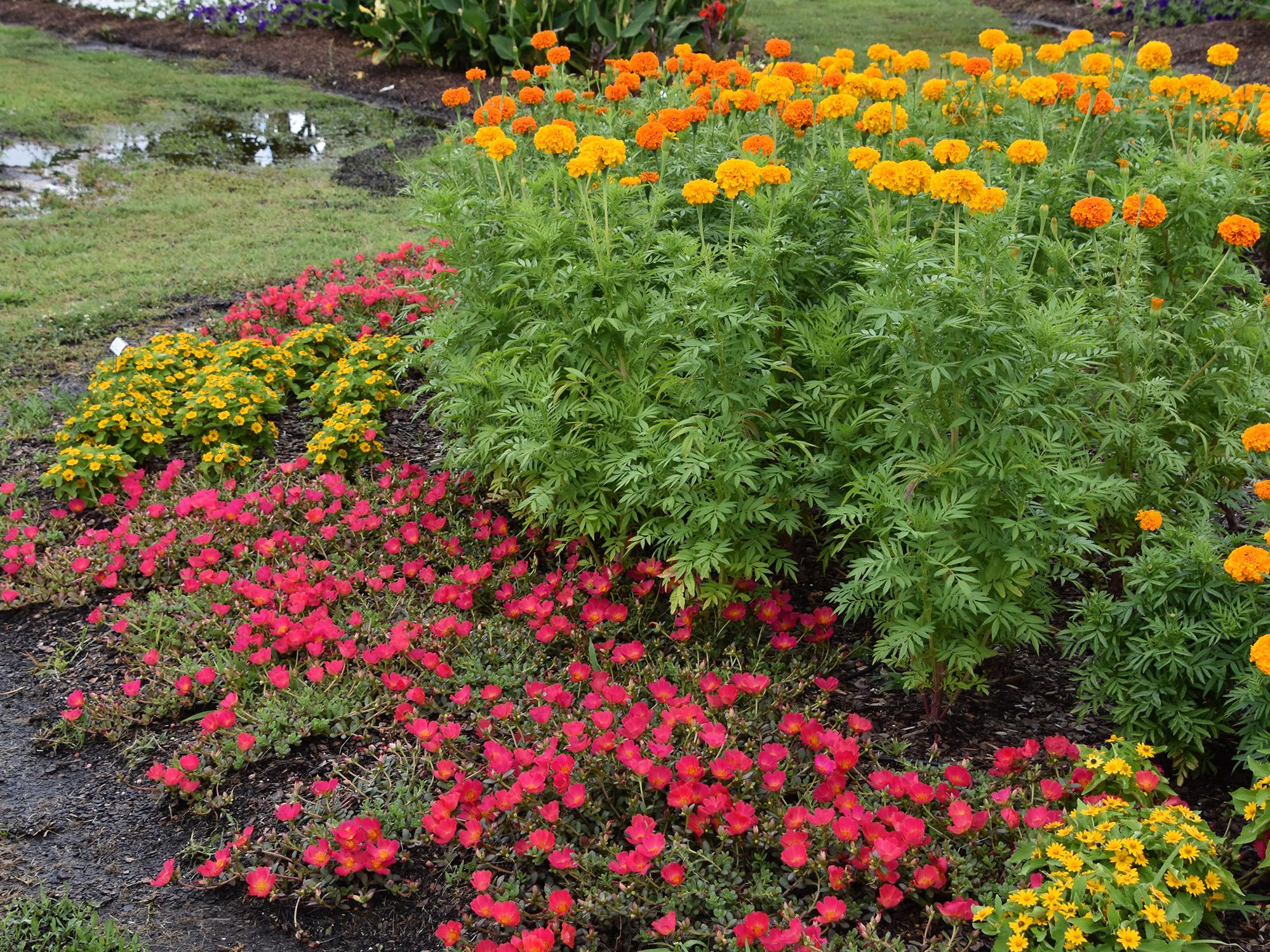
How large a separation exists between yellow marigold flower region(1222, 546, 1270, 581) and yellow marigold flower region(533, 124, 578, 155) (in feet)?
8.02

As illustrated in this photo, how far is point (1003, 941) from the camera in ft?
7.66

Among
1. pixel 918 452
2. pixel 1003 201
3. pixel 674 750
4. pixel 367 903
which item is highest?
pixel 1003 201

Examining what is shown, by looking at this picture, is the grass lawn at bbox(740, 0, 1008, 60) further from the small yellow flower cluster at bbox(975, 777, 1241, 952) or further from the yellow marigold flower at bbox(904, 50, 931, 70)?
the small yellow flower cluster at bbox(975, 777, 1241, 952)

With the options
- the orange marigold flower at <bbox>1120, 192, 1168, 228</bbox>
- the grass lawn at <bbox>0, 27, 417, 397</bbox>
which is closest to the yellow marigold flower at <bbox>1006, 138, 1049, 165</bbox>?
the orange marigold flower at <bbox>1120, 192, 1168, 228</bbox>

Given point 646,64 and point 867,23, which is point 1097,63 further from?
point 867,23

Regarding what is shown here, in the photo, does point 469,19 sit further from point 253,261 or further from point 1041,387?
point 1041,387

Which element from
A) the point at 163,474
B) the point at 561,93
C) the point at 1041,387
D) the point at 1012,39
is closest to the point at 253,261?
the point at 163,474

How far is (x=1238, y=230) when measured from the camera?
3025 millimetres

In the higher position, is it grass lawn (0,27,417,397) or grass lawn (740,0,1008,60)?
grass lawn (740,0,1008,60)

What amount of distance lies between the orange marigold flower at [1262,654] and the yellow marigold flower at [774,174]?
189 centimetres

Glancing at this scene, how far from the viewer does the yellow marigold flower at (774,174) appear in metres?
3.20

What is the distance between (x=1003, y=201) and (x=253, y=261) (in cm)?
619

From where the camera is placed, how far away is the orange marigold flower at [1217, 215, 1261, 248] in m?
3.02

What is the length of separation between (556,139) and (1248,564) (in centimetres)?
251
